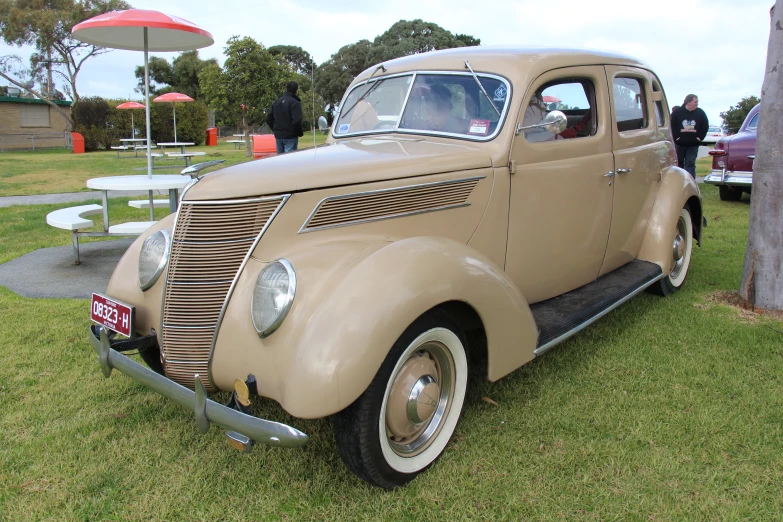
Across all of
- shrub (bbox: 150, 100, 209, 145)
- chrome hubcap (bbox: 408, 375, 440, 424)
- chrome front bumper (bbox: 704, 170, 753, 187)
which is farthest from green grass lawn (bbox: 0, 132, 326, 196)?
shrub (bbox: 150, 100, 209, 145)

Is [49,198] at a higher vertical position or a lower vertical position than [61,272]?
higher

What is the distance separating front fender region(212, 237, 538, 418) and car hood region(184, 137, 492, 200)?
30cm

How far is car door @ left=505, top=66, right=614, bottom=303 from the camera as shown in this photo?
3.19 metres

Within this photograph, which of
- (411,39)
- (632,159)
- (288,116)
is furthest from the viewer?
(411,39)

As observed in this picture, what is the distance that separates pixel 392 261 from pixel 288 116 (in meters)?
8.29

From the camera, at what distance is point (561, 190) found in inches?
133

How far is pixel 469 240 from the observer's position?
9.71 feet

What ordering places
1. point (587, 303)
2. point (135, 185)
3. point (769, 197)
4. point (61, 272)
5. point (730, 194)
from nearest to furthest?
point (587, 303), point (769, 197), point (61, 272), point (135, 185), point (730, 194)

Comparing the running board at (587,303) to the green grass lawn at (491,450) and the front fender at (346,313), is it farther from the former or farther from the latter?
the front fender at (346,313)

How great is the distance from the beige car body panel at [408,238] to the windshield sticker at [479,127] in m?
0.09

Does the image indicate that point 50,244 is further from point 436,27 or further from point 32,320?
point 436,27

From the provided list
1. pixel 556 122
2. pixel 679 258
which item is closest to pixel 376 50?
pixel 679 258

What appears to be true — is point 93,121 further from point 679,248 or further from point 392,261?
point 392,261

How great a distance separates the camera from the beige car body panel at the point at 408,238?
210 centimetres
